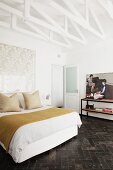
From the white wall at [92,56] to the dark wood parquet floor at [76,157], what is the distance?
6.73 feet

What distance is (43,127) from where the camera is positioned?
258cm

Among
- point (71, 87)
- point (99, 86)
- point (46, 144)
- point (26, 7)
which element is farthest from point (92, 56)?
point (46, 144)

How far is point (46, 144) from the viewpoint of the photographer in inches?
105

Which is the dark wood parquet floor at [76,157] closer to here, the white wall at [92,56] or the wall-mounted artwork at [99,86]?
the wall-mounted artwork at [99,86]

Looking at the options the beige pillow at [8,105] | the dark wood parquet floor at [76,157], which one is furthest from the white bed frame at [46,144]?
the beige pillow at [8,105]

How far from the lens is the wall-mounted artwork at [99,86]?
190 inches

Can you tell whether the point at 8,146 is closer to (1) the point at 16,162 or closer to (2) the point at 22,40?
(1) the point at 16,162

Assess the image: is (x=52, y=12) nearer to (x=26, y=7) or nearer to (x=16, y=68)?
(x=26, y=7)

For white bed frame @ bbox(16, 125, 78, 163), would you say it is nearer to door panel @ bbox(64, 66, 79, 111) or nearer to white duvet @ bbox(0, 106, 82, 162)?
white duvet @ bbox(0, 106, 82, 162)

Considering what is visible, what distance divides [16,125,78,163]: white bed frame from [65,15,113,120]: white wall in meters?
2.38

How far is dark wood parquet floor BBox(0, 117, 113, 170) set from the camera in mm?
2225

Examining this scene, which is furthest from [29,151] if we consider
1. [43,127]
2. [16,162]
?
[43,127]

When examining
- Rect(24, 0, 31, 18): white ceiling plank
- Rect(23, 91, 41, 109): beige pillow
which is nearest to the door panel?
Rect(23, 91, 41, 109): beige pillow

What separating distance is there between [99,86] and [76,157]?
3091mm
